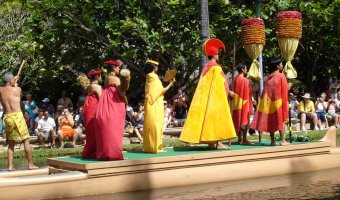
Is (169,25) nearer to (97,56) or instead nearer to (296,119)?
(97,56)

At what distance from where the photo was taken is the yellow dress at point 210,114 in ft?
38.0

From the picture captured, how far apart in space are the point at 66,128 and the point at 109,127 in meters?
8.14

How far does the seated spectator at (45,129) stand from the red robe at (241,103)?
714cm

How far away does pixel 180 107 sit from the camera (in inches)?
867

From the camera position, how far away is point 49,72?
24.0 meters

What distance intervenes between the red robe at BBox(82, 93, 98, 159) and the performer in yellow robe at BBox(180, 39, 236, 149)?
157cm

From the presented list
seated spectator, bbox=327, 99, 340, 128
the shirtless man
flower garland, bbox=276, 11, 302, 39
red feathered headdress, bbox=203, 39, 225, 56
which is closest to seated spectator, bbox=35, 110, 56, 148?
the shirtless man

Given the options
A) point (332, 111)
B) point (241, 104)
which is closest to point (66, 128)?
point (241, 104)

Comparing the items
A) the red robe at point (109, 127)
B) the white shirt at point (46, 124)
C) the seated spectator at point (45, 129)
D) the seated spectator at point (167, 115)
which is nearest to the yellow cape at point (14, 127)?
the red robe at point (109, 127)

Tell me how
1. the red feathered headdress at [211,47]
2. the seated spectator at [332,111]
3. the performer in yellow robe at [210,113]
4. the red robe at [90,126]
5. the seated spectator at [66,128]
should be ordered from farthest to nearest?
Result: the seated spectator at [332,111] → the seated spectator at [66,128] → the red feathered headdress at [211,47] → the performer in yellow robe at [210,113] → the red robe at [90,126]

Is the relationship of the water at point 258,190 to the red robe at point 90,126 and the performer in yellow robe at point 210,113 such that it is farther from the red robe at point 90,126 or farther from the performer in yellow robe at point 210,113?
the red robe at point 90,126

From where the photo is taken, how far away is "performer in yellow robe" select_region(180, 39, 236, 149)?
1159 centimetres

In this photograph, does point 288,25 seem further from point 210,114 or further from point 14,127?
point 14,127

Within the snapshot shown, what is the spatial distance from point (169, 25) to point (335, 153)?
10246 mm
